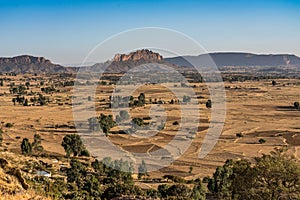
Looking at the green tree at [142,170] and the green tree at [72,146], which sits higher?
the green tree at [72,146]

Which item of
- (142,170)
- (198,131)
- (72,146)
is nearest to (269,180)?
(142,170)

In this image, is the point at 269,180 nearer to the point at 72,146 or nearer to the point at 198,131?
the point at 72,146

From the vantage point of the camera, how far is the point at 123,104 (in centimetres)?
8600

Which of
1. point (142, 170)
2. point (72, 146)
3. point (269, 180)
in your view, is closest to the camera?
point (269, 180)

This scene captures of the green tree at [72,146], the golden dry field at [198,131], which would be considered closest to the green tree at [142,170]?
the golden dry field at [198,131]

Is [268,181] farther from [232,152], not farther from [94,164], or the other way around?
[232,152]

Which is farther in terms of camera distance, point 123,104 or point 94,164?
point 123,104

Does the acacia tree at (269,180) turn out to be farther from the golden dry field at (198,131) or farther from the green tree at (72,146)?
the green tree at (72,146)

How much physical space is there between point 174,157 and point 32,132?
83.7 ft

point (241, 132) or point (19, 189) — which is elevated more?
point (19, 189)

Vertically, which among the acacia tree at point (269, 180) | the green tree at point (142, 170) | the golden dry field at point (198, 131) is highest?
the acacia tree at point (269, 180)

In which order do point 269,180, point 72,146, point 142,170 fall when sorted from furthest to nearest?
point 72,146
point 142,170
point 269,180

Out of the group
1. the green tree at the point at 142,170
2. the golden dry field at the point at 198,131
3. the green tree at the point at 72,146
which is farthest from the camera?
the golden dry field at the point at 198,131

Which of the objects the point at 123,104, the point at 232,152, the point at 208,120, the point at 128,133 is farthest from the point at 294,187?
the point at 123,104
